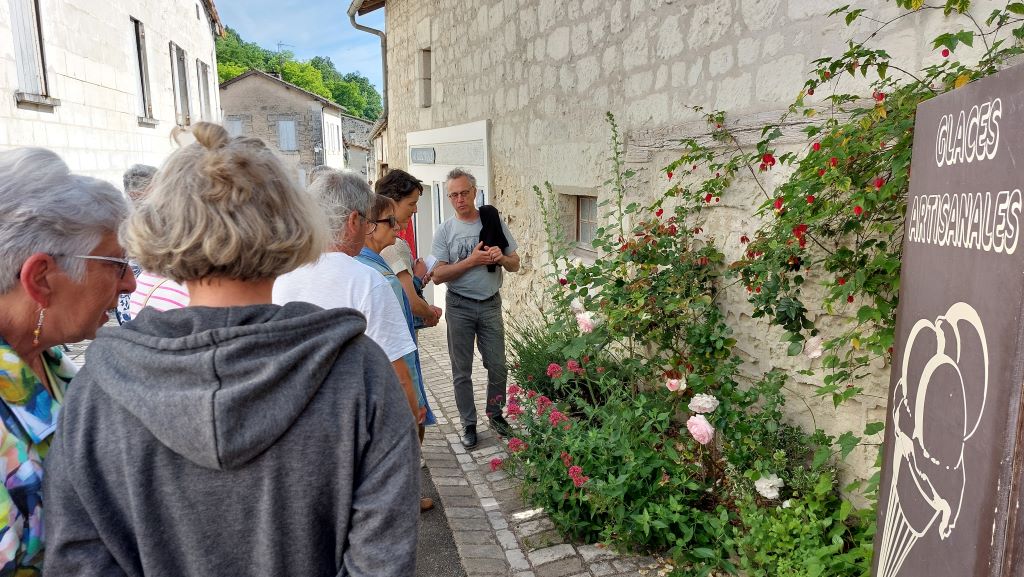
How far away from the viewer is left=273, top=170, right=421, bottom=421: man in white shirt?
2115 mm

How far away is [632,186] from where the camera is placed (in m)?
4.48

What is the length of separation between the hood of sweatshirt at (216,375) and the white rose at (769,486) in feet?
6.78

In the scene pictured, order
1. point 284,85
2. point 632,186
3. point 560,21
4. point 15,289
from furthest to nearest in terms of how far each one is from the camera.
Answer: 1. point 284,85
2. point 560,21
3. point 632,186
4. point 15,289

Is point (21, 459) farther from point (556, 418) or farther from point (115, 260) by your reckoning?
point (556, 418)

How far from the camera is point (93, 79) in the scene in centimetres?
854

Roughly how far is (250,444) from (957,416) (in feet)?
3.80

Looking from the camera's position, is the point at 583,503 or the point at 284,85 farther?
the point at 284,85

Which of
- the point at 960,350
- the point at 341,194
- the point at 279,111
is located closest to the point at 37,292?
the point at 341,194

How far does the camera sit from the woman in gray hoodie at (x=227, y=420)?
3.51 ft

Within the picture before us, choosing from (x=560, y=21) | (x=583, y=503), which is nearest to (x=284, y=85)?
(x=560, y=21)

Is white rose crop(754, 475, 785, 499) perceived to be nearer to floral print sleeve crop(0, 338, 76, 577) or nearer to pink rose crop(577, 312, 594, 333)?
pink rose crop(577, 312, 594, 333)

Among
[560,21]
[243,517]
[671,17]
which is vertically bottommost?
[243,517]

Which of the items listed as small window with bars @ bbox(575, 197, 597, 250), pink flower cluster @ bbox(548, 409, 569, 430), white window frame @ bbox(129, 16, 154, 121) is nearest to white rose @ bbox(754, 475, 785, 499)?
pink flower cluster @ bbox(548, 409, 569, 430)

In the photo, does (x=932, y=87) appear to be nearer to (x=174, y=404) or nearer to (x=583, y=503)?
(x=583, y=503)
